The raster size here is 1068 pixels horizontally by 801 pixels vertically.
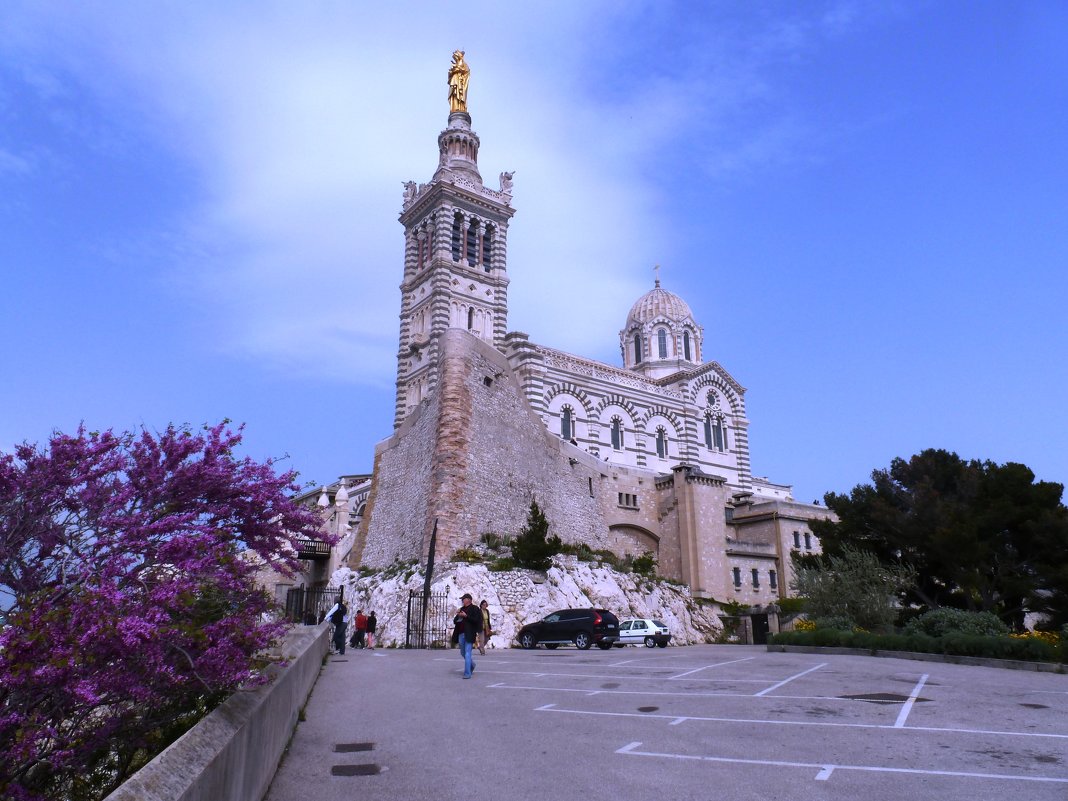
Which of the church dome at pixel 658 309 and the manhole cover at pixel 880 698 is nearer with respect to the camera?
the manhole cover at pixel 880 698

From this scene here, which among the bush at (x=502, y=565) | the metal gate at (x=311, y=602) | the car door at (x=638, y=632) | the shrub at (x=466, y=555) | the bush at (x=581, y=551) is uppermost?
the bush at (x=581, y=551)

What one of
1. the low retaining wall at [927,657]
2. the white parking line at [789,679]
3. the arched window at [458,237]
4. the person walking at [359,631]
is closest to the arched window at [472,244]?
the arched window at [458,237]

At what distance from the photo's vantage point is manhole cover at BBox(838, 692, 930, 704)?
433 inches

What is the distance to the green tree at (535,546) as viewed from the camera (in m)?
28.5

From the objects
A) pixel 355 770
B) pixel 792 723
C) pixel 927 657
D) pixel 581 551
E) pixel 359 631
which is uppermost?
pixel 581 551

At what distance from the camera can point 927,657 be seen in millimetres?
18953

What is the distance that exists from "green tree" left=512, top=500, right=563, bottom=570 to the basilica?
5.72ft

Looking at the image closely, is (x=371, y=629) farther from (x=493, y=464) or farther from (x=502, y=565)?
(x=493, y=464)

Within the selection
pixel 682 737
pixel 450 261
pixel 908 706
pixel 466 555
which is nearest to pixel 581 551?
pixel 466 555

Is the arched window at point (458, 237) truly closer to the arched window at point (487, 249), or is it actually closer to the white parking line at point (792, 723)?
the arched window at point (487, 249)

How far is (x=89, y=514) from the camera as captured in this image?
33.0ft

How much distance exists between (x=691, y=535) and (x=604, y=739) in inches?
1243

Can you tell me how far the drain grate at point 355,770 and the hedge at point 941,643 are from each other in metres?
16.4

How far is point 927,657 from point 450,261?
141 feet
